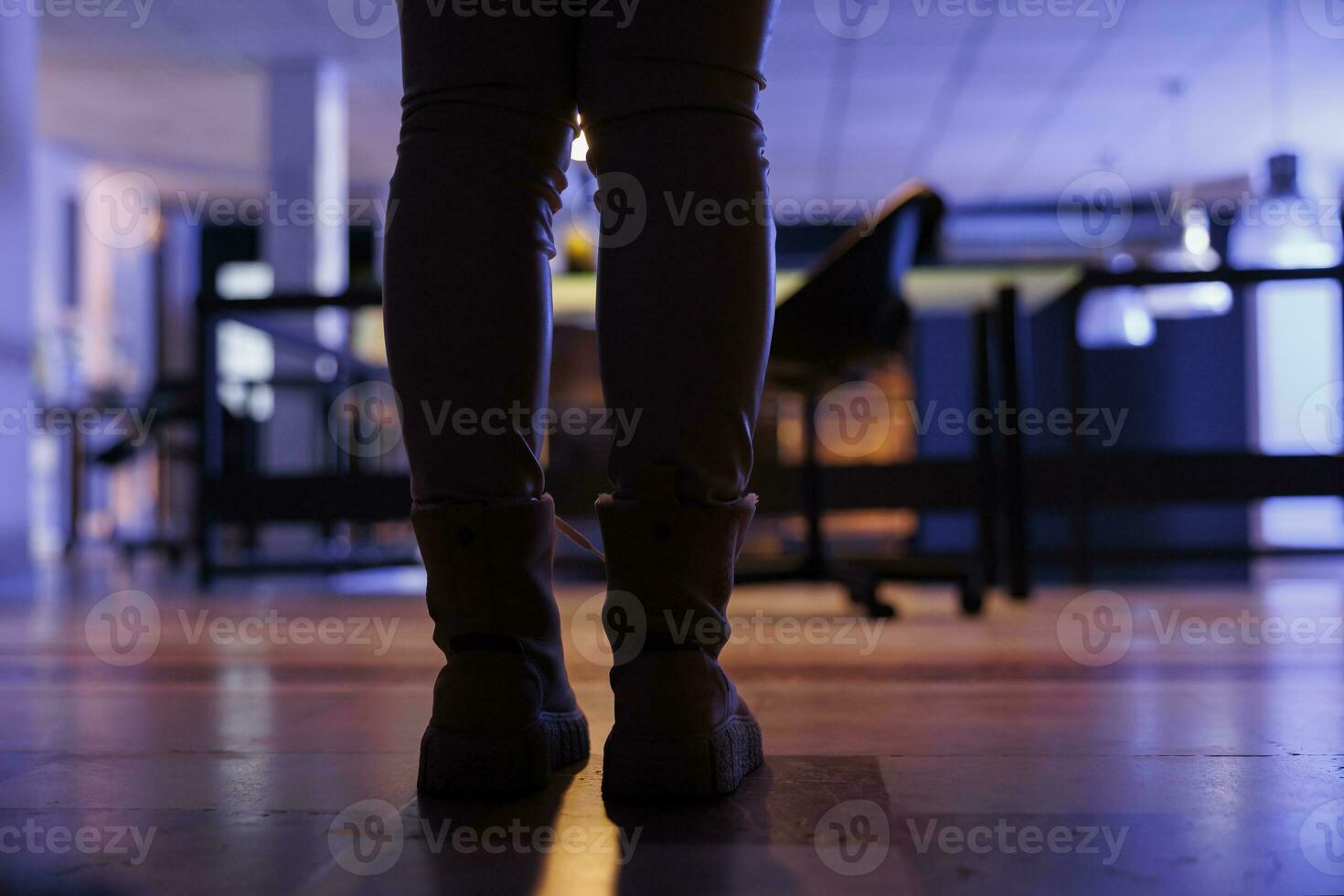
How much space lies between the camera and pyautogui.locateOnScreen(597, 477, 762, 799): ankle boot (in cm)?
67

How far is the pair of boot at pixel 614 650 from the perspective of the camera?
26.5 inches

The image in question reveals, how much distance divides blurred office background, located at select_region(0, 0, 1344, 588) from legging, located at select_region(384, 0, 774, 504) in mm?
1624

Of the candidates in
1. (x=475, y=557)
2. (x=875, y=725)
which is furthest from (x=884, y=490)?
(x=475, y=557)

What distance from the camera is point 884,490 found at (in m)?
2.70

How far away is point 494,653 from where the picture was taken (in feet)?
2.36

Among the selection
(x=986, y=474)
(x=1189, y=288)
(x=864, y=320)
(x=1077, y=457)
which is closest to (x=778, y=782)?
(x=864, y=320)

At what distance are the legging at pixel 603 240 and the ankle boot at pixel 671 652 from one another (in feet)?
0.08

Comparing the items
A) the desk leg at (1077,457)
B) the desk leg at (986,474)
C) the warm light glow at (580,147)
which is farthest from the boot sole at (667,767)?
the desk leg at (1077,457)

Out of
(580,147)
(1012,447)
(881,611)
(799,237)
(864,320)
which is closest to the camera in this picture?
(580,147)

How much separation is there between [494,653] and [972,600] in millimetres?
1461

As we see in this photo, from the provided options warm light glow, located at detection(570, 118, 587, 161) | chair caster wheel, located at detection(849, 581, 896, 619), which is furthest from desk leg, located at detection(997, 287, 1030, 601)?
warm light glow, located at detection(570, 118, 587, 161)

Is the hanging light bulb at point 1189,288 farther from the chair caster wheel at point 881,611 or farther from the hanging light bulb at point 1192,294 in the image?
the chair caster wheel at point 881,611

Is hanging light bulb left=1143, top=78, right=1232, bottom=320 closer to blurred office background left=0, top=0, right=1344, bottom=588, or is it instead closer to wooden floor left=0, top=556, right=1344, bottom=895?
blurred office background left=0, top=0, right=1344, bottom=588

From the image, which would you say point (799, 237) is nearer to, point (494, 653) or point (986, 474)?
point (986, 474)
